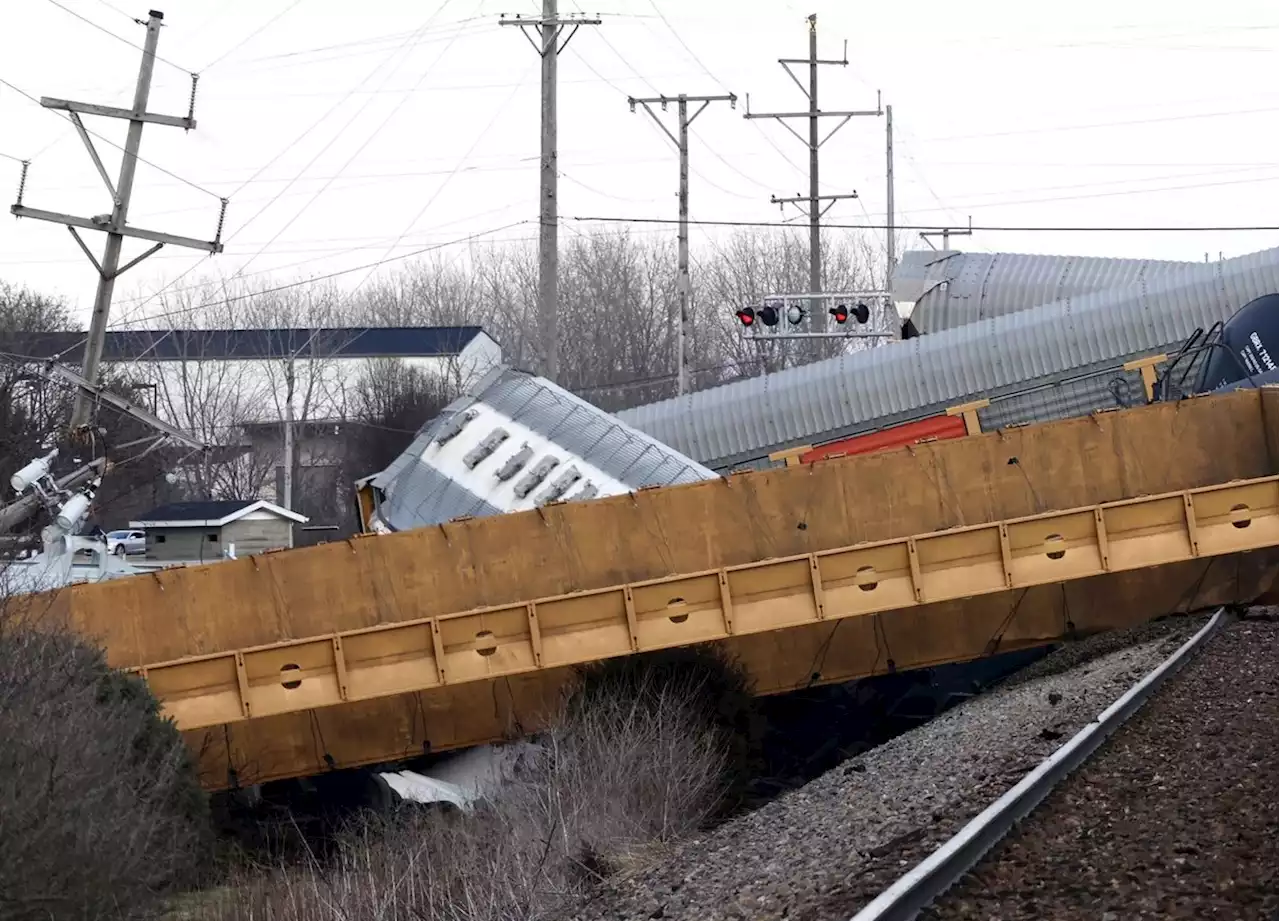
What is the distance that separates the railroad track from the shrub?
496 cm

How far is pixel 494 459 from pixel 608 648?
8.43 m

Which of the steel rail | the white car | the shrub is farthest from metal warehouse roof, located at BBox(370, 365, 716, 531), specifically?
the white car

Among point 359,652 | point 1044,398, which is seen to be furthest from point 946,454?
point 1044,398

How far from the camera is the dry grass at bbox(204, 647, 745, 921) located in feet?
32.9

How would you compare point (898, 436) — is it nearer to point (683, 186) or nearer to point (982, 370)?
point (982, 370)

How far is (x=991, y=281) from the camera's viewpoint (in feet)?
113

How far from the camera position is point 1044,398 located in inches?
1038

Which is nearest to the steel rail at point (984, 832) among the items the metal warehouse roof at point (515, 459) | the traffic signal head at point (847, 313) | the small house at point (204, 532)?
the metal warehouse roof at point (515, 459)

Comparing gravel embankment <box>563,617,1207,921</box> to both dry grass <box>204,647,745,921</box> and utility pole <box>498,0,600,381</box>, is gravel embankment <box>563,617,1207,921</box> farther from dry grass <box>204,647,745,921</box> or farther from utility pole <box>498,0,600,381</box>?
utility pole <box>498,0,600,381</box>

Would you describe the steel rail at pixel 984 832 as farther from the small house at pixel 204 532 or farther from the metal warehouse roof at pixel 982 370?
the small house at pixel 204 532

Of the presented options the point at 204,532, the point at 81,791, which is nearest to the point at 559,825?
the point at 81,791

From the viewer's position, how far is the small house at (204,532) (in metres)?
39.5

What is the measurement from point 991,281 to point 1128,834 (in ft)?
93.4

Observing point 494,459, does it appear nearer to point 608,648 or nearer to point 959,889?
point 608,648
